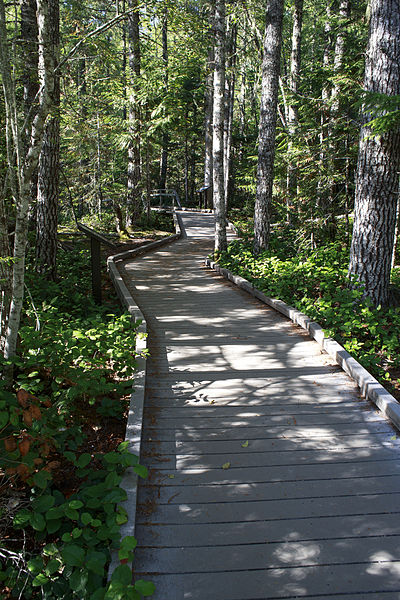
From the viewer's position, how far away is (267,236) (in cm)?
1154

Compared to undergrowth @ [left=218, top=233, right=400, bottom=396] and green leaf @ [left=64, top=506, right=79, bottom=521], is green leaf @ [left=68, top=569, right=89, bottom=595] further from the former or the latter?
undergrowth @ [left=218, top=233, right=400, bottom=396]

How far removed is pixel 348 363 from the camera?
4852 mm

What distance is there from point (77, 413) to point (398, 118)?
512cm

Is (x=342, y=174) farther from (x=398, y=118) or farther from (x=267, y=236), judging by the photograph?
(x=398, y=118)

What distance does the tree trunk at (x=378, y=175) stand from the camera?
20.2 ft

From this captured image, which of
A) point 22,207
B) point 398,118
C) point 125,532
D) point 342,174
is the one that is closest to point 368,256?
point 398,118

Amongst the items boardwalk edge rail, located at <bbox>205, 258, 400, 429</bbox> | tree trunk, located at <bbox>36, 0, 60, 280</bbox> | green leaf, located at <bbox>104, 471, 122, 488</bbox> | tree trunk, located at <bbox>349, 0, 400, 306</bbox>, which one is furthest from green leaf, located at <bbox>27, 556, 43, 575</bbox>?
tree trunk, located at <bbox>36, 0, 60, 280</bbox>

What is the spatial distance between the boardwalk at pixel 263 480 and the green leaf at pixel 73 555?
17.9 inches

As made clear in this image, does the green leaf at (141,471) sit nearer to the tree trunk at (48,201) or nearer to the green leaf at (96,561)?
the green leaf at (96,561)

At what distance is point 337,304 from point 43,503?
5.26 meters

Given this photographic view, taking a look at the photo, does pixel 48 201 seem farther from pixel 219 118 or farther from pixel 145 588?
pixel 145 588

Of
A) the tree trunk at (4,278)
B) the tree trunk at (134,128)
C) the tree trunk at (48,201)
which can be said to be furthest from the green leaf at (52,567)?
the tree trunk at (134,128)

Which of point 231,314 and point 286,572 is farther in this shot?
point 231,314

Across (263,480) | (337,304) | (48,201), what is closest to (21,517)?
(263,480)
